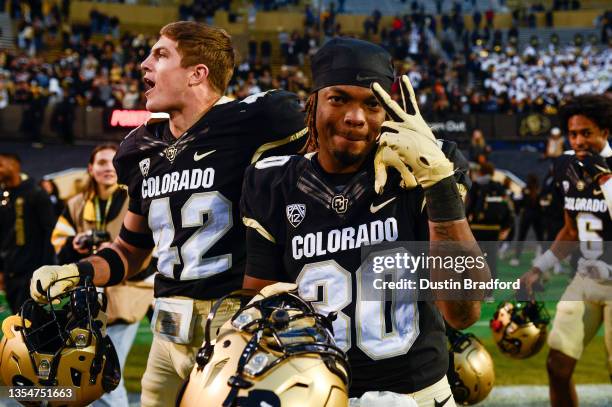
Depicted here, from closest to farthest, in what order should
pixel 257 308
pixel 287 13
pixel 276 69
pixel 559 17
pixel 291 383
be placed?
1. pixel 291 383
2. pixel 257 308
3. pixel 276 69
4. pixel 287 13
5. pixel 559 17

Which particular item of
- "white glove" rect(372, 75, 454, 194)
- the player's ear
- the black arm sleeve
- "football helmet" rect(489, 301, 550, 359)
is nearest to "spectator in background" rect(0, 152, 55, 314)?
"football helmet" rect(489, 301, 550, 359)

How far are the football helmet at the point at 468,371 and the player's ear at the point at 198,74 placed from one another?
2.16 meters

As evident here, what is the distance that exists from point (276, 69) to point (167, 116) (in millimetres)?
27416

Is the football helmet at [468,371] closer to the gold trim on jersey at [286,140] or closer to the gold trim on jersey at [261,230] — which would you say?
the gold trim on jersey at [286,140]

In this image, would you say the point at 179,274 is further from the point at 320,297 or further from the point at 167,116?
the point at 320,297

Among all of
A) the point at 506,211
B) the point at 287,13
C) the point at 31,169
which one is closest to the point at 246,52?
the point at 287,13

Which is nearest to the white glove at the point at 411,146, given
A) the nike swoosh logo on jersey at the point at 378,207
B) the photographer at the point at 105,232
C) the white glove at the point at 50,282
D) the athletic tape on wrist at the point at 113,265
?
the nike swoosh logo on jersey at the point at 378,207

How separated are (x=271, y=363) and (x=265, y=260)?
23.3 inches

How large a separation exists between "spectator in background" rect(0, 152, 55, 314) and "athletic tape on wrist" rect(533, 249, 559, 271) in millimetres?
4115

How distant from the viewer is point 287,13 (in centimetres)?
3378

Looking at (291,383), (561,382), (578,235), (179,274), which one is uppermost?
(291,383)

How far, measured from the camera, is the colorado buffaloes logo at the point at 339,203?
2195 millimetres

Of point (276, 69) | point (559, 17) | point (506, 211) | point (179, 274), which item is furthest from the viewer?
point (559, 17)

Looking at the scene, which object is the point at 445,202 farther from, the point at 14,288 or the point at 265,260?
the point at 14,288
